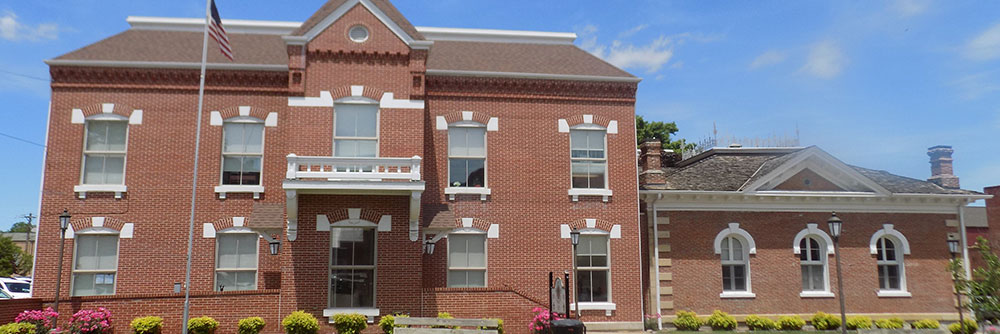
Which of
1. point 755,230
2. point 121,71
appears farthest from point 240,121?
point 755,230

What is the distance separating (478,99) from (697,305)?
919 centimetres

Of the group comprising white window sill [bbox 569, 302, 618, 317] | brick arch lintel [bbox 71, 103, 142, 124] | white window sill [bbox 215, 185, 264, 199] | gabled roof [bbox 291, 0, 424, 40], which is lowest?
white window sill [bbox 569, 302, 618, 317]

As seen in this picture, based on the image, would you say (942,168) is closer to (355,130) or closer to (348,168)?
(355,130)

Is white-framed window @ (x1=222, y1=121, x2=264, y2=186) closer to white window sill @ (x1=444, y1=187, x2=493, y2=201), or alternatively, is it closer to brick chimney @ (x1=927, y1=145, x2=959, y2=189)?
white window sill @ (x1=444, y1=187, x2=493, y2=201)

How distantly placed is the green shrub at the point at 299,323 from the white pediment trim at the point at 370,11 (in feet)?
24.0

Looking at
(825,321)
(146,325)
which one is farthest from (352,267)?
(825,321)

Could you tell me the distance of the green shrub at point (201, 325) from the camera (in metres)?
16.6

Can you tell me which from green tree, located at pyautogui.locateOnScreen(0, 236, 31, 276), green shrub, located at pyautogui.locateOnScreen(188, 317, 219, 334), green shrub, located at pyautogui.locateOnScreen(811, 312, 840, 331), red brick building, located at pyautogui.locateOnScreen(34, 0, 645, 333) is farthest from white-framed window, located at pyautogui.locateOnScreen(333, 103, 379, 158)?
green tree, located at pyautogui.locateOnScreen(0, 236, 31, 276)

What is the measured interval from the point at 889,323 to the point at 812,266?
2.70 m

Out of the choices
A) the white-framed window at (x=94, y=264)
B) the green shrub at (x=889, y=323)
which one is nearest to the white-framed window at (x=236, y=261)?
the white-framed window at (x=94, y=264)

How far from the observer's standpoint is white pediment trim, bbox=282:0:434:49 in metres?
18.6

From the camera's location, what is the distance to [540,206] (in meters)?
20.1

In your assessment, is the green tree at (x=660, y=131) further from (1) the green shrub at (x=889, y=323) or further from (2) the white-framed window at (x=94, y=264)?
(2) the white-framed window at (x=94, y=264)

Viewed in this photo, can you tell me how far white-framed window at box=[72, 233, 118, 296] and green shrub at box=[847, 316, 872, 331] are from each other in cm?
2144
